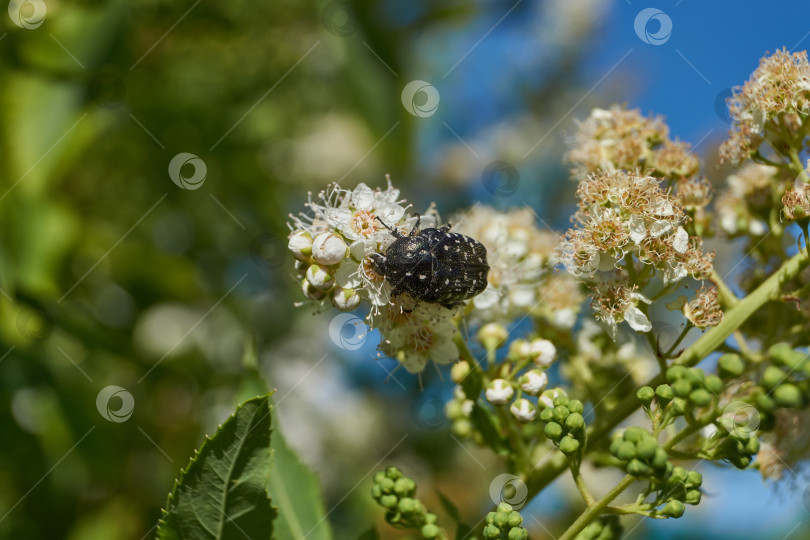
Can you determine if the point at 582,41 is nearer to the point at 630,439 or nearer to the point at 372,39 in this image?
the point at 372,39

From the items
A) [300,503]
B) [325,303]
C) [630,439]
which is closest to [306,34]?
[325,303]

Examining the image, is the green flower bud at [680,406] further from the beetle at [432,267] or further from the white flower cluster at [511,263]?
the white flower cluster at [511,263]

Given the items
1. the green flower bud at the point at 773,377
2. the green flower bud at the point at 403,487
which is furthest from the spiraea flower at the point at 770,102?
the green flower bud at the point at 403,487

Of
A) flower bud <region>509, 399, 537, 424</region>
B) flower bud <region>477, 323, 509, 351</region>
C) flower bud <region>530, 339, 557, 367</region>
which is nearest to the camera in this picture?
flower bud <region>509, 399, 537, 424</region>

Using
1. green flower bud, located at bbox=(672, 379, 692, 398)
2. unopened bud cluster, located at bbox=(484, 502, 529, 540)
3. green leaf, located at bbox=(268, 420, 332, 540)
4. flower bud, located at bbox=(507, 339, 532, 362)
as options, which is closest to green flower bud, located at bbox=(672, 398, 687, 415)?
green flower bud, located at bbox=(672, 379, 692, 398)

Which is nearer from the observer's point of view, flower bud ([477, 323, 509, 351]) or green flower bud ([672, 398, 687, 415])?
green flower bud ([672, 398, 687, 415])

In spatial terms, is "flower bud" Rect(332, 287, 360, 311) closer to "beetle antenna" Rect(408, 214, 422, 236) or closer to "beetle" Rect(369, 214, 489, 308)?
"beetle" Rect(369, 214, 489, 308)
